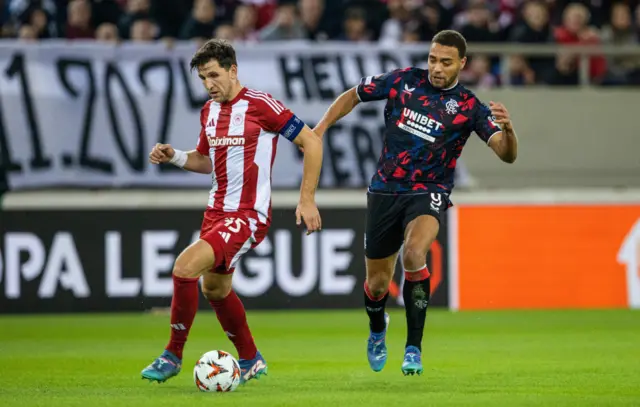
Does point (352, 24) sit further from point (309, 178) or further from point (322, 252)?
point (309, 178)

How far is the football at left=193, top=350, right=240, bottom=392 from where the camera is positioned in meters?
7.17

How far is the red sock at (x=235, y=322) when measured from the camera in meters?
7.68

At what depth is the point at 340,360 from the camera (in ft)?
31.0

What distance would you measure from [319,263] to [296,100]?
1.83 meters

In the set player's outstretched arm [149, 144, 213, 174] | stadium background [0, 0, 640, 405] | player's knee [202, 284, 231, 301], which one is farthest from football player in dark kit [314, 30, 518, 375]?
stadium background [0, 0, 640, 405]

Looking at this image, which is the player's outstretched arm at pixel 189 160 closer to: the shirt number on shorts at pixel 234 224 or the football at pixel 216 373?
the shirt number on shorts at pixel 234 224

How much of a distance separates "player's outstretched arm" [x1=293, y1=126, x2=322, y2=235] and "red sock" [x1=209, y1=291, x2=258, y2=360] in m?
0.65

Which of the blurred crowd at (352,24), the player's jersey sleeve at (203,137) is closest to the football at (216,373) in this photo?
the player's jersey sleeve at (203,137)

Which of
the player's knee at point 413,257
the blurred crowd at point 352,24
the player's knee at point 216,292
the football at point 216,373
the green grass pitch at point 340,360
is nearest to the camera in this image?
the green grass pitch at point 340,360

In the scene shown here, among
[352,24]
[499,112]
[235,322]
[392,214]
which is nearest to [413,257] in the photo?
[392,214]

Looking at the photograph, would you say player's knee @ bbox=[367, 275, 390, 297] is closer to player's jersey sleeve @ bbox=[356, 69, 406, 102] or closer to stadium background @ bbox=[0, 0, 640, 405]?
player's jersey sleeve @ bbox=[356, 69, 406, 102]

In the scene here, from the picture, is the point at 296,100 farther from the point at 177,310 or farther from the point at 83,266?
the point at 177,310

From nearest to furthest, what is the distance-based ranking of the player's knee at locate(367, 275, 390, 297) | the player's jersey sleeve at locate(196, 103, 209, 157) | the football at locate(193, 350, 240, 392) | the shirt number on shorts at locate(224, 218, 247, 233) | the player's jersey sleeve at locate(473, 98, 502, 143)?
the football at locate(193, 350, 240, 392) → the shirt number on shorts at locate(224, 218, 247, 233) → the player's jersey sleeve at locate(196, 103, 209, 157) → the player's jersey sleeve at locate(473, 98, 502, 143) → the player's knee at locate(367, 275, 390, 297)

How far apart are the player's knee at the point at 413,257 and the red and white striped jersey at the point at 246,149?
94 centimetres
